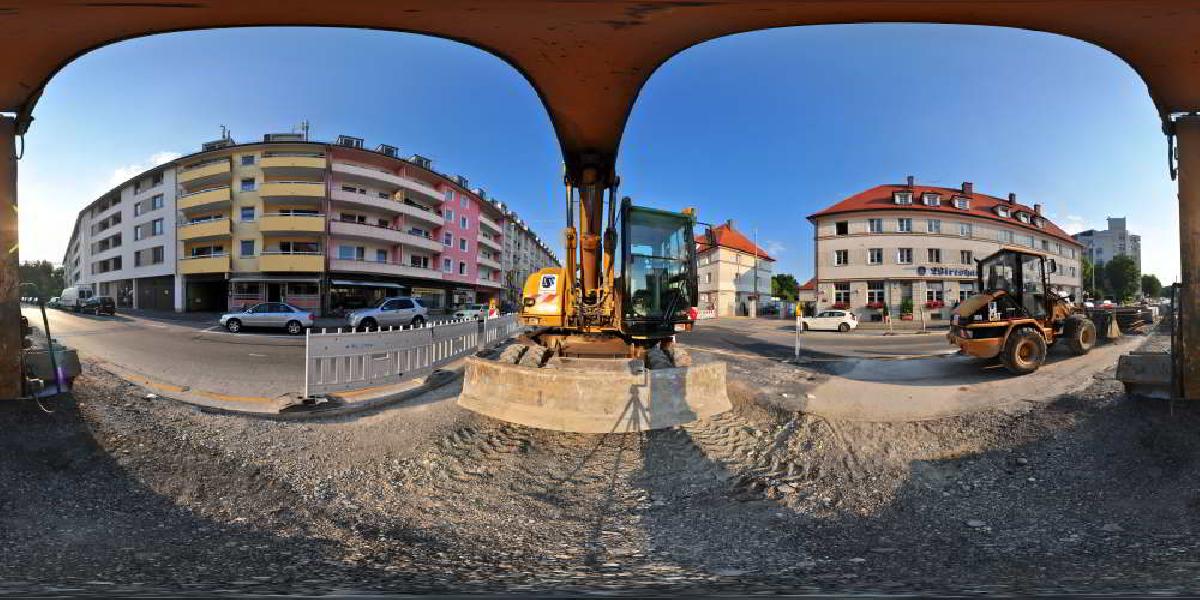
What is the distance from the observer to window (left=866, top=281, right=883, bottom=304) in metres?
15.6

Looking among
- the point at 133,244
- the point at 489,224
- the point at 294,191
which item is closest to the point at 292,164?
the point at 294,191

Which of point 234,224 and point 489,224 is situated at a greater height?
point 489,224

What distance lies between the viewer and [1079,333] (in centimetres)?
600

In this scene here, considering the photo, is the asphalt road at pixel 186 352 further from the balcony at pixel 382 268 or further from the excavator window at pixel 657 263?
the excavator window at pixel 657 263

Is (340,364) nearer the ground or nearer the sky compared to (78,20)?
nearer the ground

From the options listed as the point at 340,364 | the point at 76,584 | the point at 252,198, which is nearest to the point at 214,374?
the point at 340,364

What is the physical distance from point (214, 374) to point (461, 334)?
16.5 feet

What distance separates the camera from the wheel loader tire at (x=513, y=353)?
19.6 ft

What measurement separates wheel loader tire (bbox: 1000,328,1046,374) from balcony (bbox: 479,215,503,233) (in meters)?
17.2

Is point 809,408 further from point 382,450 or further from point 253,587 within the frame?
point 253,587

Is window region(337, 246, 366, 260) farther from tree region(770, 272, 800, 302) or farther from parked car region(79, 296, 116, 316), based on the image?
tree region(770, 272, 800, 302)

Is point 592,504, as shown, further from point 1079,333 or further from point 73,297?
point 1079,333

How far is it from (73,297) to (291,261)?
239 cm

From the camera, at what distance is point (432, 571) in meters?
2.01
